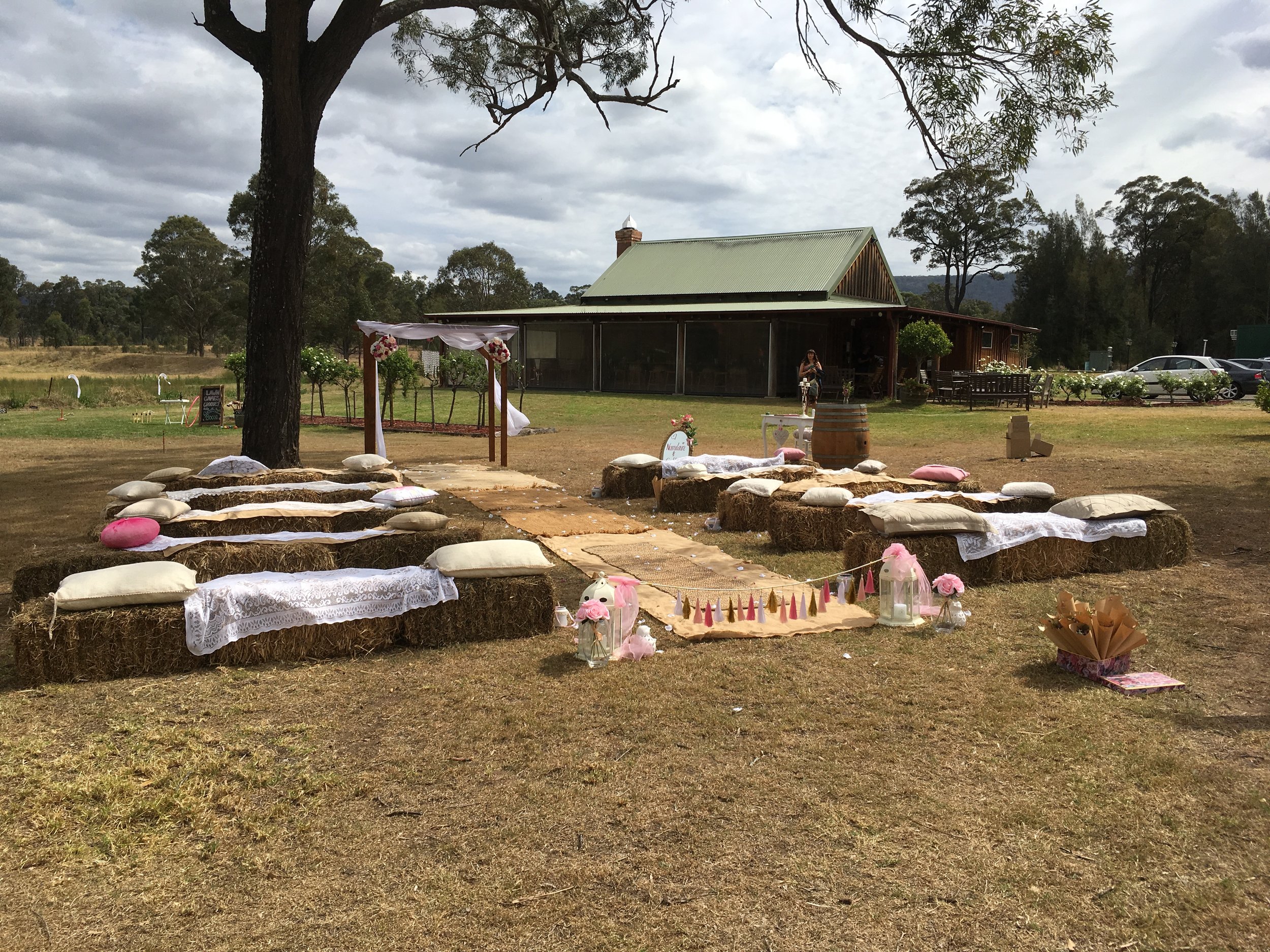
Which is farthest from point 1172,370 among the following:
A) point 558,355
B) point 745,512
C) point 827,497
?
point 827,497

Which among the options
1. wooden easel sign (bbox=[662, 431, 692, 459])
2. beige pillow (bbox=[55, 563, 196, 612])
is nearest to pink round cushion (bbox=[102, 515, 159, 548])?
beige pillow (bbox=[55, 563, 196, 612])

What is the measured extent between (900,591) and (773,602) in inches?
29.7

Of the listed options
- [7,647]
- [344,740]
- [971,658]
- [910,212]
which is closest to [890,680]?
[971,658]

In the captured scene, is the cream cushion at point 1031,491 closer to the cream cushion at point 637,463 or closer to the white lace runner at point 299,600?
the cream cushion at point 637,463

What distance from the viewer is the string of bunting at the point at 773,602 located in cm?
530

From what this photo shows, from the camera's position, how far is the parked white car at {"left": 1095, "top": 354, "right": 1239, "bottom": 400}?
26062 millimetres

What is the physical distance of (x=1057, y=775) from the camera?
326cm

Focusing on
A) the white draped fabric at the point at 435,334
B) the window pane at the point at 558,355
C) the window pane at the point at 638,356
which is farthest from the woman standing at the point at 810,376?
the window pane at the point at 558,355

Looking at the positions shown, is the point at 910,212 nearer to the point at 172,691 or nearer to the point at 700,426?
the point at 700,426

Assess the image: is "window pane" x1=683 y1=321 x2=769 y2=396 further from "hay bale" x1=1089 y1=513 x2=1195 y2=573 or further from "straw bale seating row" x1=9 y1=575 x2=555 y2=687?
"straw bale seating row" x1=9 y1=575 x2=555 y2=687

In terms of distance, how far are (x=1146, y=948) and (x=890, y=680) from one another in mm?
2033

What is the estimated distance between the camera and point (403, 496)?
7.67 metres

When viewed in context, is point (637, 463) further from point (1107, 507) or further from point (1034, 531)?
point (1107, 507)

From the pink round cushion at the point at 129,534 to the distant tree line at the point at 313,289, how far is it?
109 ft
